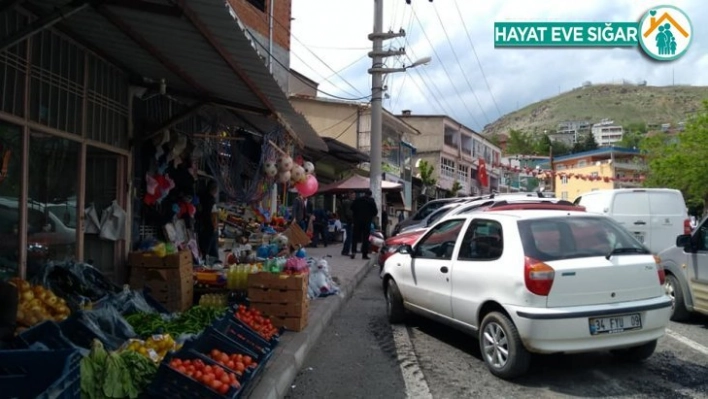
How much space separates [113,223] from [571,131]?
170 metres

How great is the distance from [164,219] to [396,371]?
5337 mm

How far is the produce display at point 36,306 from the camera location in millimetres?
4863

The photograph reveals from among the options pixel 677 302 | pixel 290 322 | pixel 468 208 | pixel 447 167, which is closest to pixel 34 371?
pixel 290 322

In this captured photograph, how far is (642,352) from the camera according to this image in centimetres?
543

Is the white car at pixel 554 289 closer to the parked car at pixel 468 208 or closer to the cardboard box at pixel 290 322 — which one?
the cardboard box at pixel 290 322

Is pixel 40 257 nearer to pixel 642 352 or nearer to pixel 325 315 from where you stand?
pixel 325 315

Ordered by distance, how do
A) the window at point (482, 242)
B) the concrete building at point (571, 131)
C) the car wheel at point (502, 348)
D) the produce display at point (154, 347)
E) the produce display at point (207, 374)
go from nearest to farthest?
1. the produce display at point (207, 374)
2. the produce display at point (154, 347)
3. the car wheel at point (502, 348)
4. the window at point (482, 242)
5. the concrete building at point (571, 131)

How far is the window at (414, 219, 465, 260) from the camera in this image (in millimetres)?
6469

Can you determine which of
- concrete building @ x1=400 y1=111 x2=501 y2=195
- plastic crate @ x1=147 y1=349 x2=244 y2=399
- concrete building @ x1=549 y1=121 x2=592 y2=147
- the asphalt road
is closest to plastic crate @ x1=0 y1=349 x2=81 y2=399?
plastic crate @ x1=147 y1=349 x2=244 y2=399

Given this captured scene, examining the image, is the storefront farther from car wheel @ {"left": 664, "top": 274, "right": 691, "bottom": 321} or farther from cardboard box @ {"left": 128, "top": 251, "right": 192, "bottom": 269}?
car wheel @ {"left": 664, "top": 274, "right": 691, "bottom": 321}

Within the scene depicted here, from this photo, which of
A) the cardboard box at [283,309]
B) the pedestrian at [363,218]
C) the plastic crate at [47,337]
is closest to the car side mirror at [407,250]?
the cardboard box at [283,309]

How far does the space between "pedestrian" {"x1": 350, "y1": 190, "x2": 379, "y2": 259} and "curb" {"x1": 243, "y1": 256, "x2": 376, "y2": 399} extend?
5.33m

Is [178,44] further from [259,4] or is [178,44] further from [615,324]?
[259,4]

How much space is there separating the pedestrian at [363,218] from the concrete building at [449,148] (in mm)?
34133
